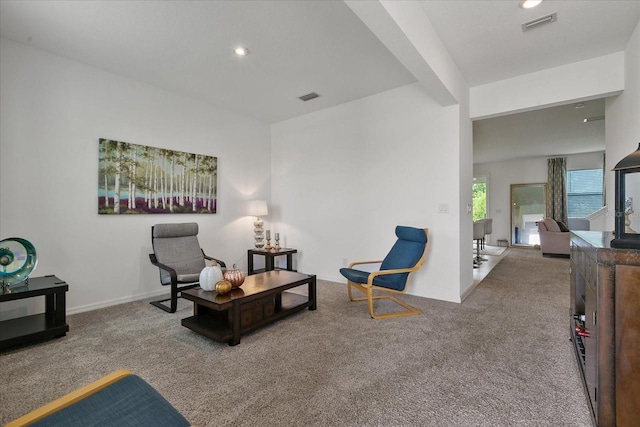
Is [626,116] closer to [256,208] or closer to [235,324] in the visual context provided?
[235,324]

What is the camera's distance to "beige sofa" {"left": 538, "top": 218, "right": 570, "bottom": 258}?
263 inches

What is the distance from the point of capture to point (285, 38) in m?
2.77

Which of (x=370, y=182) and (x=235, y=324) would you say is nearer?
(x=235, y=324)

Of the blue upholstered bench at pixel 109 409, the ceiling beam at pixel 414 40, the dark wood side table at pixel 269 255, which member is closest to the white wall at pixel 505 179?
the ceiling beam at pixel 414 40

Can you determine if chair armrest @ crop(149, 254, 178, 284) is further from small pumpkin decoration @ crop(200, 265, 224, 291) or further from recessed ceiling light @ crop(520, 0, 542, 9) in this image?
recessed ceiling light @ crop(520, 0, 542, 9)

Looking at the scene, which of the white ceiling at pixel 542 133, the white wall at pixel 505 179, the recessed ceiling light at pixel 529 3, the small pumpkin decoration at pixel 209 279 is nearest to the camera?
the recessed ceiling light at pixel 529 3

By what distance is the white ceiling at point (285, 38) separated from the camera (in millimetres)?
2354

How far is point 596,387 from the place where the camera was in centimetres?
138

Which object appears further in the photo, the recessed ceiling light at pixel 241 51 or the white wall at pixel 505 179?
the white wall at pixel 505 179

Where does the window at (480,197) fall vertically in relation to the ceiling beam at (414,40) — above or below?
below

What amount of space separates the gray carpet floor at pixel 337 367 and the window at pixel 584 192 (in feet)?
23.0

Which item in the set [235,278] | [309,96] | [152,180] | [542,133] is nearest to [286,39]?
[309,96]

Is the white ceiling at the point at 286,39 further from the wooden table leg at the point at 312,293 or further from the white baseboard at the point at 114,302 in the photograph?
the white baseboard at the point at 114,302

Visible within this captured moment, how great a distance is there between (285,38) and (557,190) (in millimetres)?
9003
